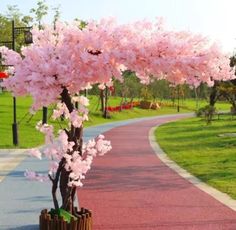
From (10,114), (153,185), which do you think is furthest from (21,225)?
(10,114)

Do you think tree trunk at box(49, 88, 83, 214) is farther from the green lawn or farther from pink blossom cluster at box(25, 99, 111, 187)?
the green lawn

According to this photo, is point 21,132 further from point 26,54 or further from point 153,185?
point 26,54

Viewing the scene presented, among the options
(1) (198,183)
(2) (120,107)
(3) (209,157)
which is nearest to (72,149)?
(1) (198,183)

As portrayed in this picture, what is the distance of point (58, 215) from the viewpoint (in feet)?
22.7

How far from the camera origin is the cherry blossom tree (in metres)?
6.20

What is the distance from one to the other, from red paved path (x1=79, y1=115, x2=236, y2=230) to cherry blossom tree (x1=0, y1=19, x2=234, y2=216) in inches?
83.6

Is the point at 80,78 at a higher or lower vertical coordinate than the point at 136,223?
higher

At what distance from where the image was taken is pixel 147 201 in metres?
9.93

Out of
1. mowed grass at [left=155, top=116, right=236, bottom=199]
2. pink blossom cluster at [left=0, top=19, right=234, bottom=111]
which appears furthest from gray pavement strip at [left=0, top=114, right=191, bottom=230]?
mowed grass at [left=155, top=116, right=236, bottom=199]

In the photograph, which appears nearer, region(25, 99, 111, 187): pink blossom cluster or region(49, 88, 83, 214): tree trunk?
region(25, 99, 111, 187): pink blossom cluster

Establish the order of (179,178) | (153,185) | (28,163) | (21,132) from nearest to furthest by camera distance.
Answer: (153,185) → (179,178) → (28,163) → (21,132)

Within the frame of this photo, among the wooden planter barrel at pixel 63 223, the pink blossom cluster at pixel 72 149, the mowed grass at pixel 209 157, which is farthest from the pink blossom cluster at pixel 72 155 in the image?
the mowed grass at pixel 209 157

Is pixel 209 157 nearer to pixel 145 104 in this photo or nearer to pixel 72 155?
pixel 72 155

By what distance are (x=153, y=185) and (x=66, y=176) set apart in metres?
5.14
